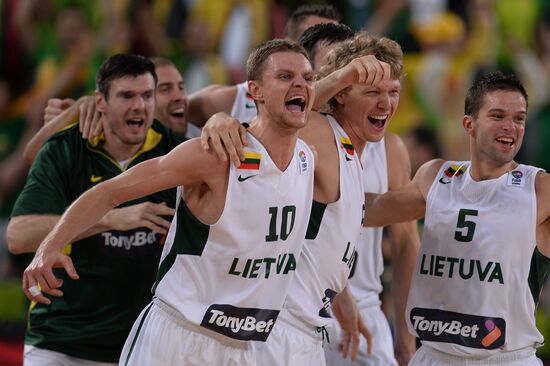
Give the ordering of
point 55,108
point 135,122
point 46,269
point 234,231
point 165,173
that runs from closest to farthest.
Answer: point 46,269
point 165,173
point 234,231
point 135,122
point 55,108

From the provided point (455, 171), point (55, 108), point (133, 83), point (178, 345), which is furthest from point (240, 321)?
point (55, 108)

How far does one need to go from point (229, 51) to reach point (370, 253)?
5.88m

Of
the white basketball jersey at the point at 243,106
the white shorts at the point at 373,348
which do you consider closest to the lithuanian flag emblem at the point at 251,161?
the white shorts at the point at 373,348

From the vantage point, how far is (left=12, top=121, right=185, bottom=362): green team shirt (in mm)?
7133

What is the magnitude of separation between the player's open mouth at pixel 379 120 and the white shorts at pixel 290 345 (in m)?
1.21

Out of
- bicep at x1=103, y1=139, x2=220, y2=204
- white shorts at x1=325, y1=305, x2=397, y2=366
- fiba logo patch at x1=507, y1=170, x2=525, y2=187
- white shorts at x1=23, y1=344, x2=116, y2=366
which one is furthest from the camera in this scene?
white shorts at x1=325, y1=305, x2=397, y2=366

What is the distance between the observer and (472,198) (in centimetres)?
657

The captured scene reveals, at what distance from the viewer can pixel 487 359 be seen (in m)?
6.43

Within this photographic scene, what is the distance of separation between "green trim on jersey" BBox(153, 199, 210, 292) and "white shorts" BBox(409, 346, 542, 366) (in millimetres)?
1564

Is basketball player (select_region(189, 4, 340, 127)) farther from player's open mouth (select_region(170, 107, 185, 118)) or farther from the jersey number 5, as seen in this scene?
the jersey number 5

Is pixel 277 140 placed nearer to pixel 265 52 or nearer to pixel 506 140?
pixel 265 52

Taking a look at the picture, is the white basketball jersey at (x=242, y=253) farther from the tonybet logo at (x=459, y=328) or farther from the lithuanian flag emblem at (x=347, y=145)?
the tonybet logo at (x=459, y=328)

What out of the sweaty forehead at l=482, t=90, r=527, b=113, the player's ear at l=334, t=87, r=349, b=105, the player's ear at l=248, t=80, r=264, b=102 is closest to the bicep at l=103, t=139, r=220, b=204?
the player's ear at l=248, t=80, r=264, b=102

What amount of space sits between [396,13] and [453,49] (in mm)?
789
